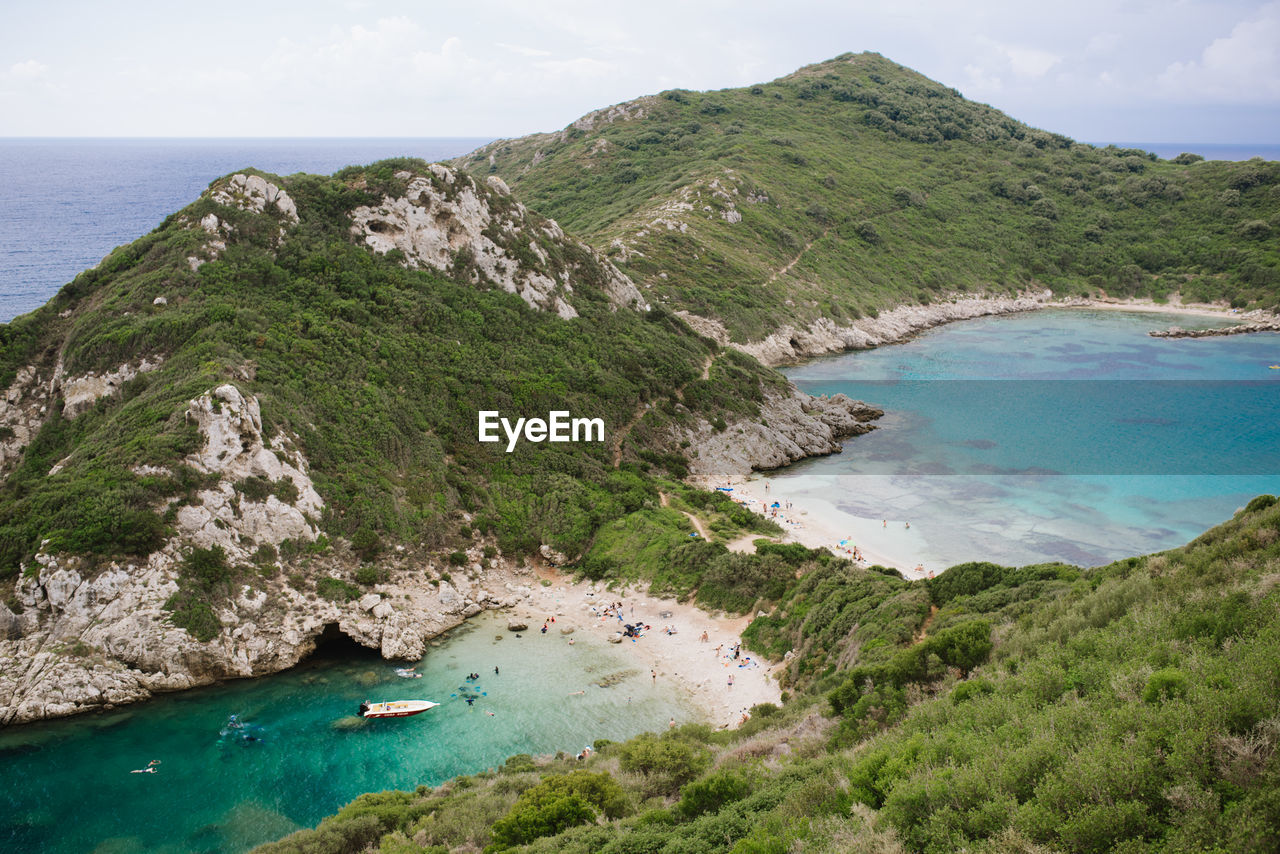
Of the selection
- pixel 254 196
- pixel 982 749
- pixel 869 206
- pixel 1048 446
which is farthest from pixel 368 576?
pixel 869 206

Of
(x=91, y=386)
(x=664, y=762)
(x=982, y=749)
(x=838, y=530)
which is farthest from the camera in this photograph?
(x=838, y=530)

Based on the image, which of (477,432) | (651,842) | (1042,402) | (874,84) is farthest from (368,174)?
(874,84)

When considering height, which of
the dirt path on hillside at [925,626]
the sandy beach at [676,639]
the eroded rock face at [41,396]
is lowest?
the sandy beach at [676,639]

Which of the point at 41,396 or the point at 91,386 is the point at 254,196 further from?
the point at 41,396

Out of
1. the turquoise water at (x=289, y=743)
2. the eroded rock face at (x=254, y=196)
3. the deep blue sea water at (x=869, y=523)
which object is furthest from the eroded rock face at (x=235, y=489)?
the eroded rock face at (x=254, y=196)

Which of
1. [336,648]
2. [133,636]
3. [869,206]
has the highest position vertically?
[869,206]

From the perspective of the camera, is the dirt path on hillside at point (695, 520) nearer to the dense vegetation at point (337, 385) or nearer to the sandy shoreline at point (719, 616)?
the dense vegetation at point (337, 385)
